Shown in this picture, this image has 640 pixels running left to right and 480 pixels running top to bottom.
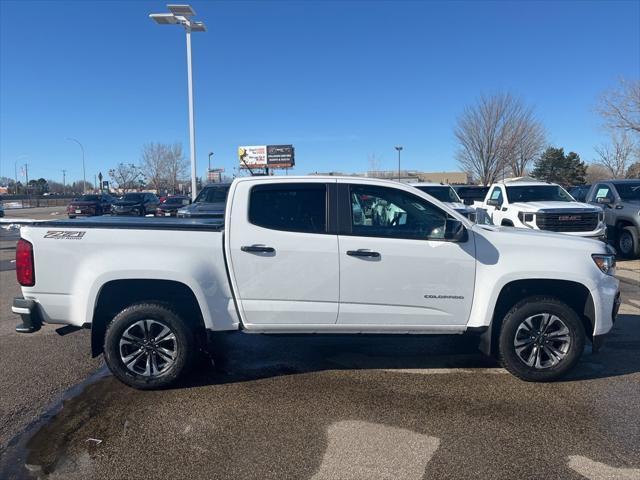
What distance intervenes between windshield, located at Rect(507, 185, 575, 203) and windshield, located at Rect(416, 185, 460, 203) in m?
2.14

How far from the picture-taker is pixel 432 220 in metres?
4.37

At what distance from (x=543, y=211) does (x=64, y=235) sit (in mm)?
9443

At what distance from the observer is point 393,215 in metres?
4.45

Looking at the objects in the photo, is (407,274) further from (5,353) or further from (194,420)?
(5,353)

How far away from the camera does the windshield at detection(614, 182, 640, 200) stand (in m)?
11.9

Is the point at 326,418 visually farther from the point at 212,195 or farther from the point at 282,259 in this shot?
the point at 212,195

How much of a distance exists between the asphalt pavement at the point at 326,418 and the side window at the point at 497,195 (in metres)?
7.57

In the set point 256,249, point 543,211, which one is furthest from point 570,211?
point 256,249

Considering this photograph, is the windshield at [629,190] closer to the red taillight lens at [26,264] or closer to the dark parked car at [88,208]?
the red taillight lens at [26,264]

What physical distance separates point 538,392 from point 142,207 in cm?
2812

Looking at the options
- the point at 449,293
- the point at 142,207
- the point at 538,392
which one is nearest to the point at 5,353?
the point at 449,293

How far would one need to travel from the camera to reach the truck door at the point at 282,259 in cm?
420

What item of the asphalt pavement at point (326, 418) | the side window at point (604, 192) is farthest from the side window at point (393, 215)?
the side window at point (604, 192)

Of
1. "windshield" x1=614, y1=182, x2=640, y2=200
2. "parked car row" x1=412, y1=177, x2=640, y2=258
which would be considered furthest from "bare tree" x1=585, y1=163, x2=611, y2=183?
"parked car row" x1=412, y1=177, x2=640, y2=258
